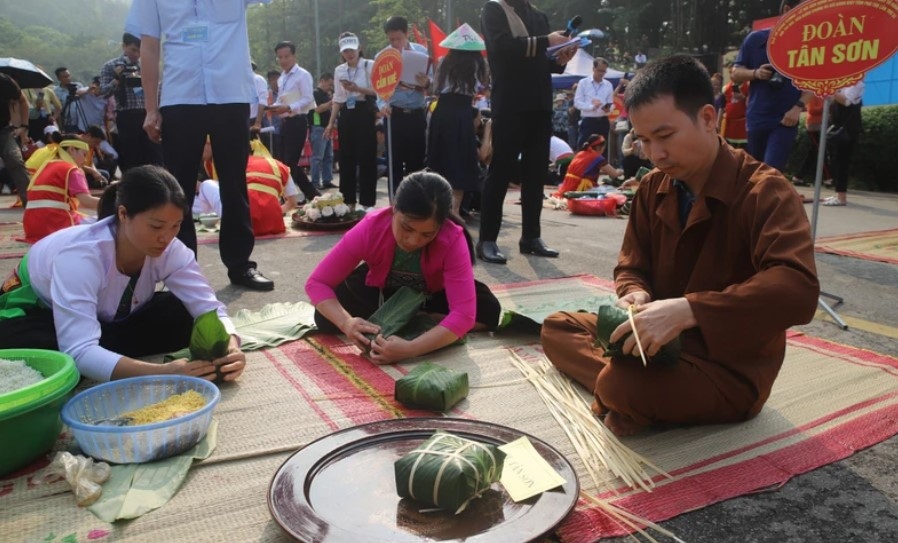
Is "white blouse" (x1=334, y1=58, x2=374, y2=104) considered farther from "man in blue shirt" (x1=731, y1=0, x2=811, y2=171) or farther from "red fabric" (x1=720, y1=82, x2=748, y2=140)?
"red fabric" (x1=720, y1=82, x2=748, y2=140)

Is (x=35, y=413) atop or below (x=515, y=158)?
below

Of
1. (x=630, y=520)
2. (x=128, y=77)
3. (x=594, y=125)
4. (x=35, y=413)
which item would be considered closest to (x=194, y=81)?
(x=35, y=413)

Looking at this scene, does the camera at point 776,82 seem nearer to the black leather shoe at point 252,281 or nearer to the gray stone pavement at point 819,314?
the gray stone pavement at point 819,314

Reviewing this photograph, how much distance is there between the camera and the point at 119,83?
6527 mm

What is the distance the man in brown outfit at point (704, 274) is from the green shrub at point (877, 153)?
29.8 ft

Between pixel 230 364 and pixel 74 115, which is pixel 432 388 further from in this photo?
pixel 74 115

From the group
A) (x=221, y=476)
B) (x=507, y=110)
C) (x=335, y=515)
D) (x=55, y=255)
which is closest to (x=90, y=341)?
(x=55, y=255)

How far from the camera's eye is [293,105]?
800 centimetres

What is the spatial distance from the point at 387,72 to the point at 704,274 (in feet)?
15.3

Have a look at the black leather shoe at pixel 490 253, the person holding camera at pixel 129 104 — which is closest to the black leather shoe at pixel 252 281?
the black leather shoe at pixel 490 253

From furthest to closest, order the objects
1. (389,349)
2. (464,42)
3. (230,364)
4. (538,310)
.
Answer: (464,42)
(538,310)
(389,349)
(230,364)

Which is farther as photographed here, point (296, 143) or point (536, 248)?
point (296, 143)

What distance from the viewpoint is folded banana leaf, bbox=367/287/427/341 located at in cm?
275

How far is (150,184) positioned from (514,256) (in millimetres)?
3081
